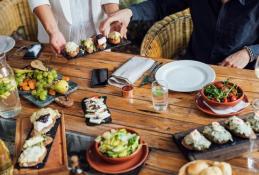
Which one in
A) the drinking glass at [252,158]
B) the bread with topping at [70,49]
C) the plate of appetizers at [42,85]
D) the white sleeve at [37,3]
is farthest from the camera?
the white sleeve at [37,3]

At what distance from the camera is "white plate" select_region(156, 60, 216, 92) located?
1.82 meters

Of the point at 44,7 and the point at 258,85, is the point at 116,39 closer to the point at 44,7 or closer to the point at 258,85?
the point at 44,7

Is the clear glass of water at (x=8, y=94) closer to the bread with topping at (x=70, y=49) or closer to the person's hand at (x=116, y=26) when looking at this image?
the bread with topping at (x=70, y=49)

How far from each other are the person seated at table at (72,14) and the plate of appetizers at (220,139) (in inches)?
45.5

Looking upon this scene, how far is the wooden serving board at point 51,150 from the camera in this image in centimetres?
133

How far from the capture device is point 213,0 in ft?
7.44

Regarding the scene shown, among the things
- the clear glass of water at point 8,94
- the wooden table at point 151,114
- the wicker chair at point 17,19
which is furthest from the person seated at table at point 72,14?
the clear glass of water at point 8,94

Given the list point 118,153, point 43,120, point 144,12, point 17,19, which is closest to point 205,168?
point 118,153

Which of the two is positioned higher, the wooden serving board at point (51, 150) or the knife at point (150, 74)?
the knife at point (150, 74)

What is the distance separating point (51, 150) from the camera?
142 cm

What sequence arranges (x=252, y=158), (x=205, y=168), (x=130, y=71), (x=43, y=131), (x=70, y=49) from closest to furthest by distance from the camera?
(x=205, y=168) → (x=252, y=158) → (x=43, y=131) → (x=130, y=71) → (x=70, y=49)

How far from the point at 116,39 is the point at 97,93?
0.42 metres

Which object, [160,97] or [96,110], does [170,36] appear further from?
[96,110]

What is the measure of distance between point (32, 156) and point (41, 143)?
0.08m
